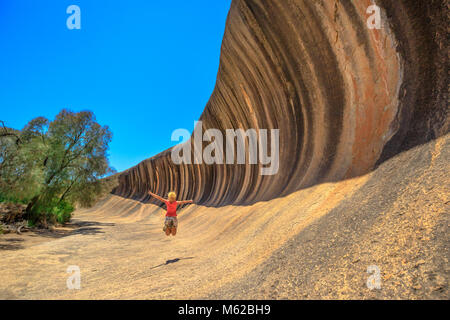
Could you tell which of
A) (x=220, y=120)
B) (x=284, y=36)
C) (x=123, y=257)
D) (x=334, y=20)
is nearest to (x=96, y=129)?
(x=220, y=120)

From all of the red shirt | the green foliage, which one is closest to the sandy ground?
the red shirt

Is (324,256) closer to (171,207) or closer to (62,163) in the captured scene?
(171,207)

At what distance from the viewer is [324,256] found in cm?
227

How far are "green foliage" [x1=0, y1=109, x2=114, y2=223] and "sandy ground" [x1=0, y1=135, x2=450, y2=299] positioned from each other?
263 inches

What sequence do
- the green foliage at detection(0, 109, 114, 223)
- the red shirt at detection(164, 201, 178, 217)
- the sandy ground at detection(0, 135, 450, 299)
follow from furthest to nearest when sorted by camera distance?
1. the green foliage at detection(0, 109, 114, 223)
2. the red shirt at detection(164, 201, 178, 217)
3. the sandy ground at detection(0, 135, 450, 299)

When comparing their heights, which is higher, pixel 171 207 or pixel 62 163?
pixel 62 163

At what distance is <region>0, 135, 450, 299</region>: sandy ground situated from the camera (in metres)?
1.73

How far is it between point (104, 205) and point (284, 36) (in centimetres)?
3578
